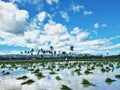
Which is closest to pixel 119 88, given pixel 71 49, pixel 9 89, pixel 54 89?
pixel 54 89

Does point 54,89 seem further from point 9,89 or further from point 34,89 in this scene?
point 9,89

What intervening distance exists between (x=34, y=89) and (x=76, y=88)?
2.52 m

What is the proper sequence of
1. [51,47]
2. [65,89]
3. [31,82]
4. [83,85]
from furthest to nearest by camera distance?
[51,47], [31,82], [83,85], [65,89]

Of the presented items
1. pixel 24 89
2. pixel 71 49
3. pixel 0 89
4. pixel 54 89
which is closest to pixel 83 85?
pixel 54 89

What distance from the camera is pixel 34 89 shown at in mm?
16016

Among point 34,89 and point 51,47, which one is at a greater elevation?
point 51,47

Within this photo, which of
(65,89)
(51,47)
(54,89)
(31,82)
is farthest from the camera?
(51,47)

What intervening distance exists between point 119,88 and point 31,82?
7110 mm

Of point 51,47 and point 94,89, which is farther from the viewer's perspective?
point 51,47

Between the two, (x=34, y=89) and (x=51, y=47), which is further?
(x=51, y=47)

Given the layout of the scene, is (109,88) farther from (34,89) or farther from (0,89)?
(0,89)

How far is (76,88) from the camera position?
1599cm

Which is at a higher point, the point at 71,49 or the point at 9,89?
the point at 71,49

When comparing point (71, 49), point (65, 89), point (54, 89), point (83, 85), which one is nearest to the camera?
point (65, 89)
